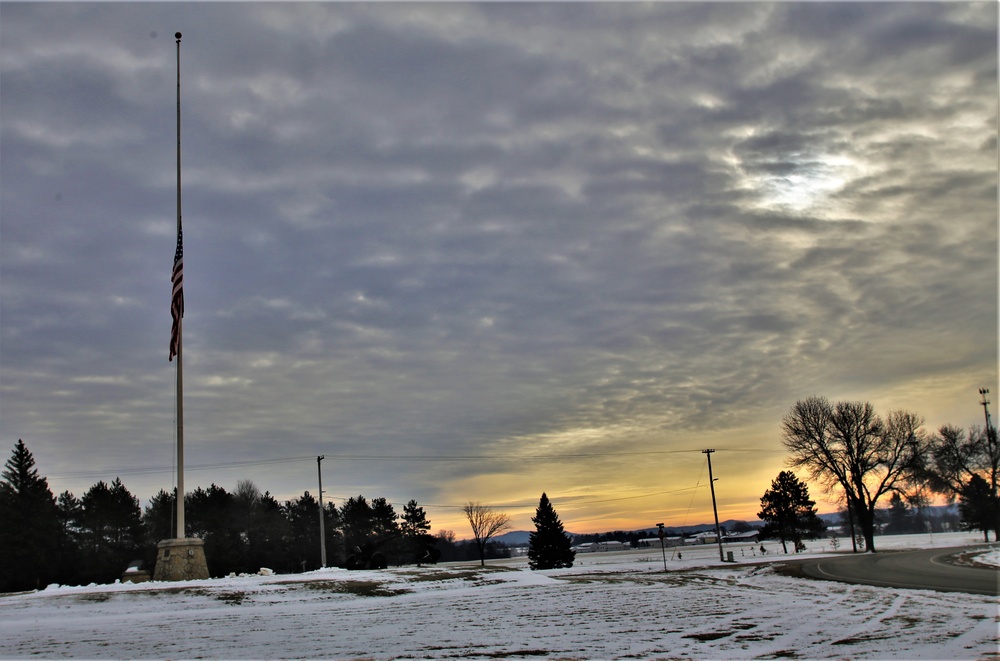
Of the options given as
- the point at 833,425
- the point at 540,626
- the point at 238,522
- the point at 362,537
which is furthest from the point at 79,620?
the point at 362,537

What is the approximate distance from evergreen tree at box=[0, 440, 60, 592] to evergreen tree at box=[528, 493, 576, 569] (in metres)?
46.0

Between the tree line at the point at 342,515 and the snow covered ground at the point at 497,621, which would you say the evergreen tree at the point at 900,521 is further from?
the snow covered ground at the point at 497,621

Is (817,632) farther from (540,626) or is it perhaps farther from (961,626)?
(540,626)

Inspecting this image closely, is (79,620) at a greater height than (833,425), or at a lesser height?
lesser

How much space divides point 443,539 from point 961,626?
118 metres

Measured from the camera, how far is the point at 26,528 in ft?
205

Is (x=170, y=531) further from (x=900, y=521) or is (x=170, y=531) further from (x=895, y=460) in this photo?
(x=900, y=521)

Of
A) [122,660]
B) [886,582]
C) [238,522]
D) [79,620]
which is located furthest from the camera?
[238,522]

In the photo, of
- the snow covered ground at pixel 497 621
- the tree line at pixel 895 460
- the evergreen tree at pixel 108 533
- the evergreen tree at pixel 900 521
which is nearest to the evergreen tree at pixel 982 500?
the tree line at pixel 895 460

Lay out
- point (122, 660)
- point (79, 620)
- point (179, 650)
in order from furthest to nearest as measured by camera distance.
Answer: point (79, 620) → point (179, 650) → point (122, 660)

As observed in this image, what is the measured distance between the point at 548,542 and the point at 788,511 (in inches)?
1126

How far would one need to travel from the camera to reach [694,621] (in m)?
18.8

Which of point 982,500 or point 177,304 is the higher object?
point 177,304

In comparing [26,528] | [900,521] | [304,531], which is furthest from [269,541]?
[900,521]
